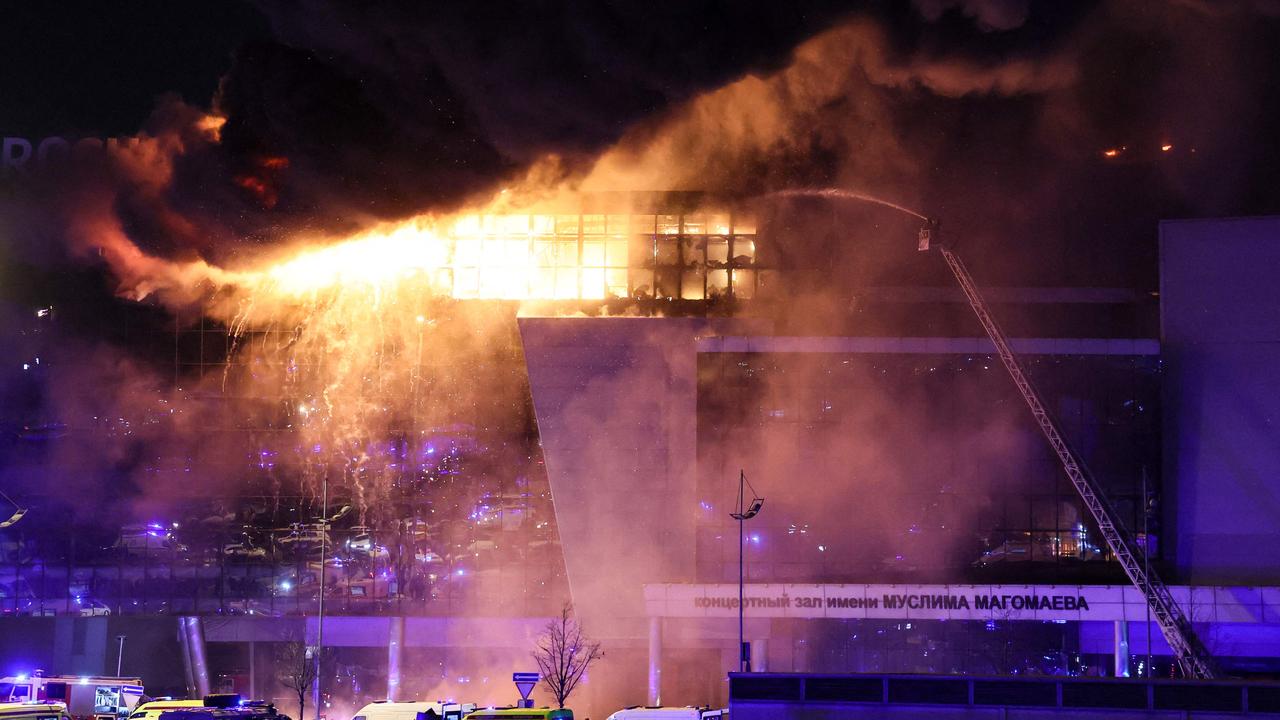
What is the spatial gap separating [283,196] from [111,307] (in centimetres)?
1545

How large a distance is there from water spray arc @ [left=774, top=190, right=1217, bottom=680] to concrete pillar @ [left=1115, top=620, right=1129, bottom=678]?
1.20 m

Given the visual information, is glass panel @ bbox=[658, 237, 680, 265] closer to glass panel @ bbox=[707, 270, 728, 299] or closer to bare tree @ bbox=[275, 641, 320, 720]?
glass panel @ bbox=[707, 270, 728, 299]

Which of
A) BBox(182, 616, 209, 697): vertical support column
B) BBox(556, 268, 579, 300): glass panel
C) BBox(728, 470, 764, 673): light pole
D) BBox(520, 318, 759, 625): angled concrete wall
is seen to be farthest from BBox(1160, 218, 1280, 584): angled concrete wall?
BBox(182, 616, 209, 697): vertical support column

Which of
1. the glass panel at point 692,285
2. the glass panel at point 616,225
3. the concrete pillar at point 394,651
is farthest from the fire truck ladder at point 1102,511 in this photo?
the concrete pillar at point 394,651

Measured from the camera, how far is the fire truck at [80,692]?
3775cm

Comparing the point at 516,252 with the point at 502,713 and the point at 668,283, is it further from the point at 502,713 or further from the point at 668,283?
the point at 502,713

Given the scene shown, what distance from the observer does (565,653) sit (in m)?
44.7

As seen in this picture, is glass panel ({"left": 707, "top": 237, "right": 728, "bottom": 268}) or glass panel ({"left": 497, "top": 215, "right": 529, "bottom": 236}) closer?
glass panel ({"left": 707, "top": 237, "right": 728, "bottom": 268})

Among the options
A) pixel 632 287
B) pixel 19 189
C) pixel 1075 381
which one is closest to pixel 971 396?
pixel 1075 381

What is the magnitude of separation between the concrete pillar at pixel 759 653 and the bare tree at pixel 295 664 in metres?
17.0

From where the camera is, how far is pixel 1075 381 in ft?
145

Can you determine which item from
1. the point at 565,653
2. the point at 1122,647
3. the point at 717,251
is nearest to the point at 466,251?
the point at 717,251

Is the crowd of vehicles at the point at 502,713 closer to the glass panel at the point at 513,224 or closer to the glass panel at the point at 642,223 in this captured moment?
the glass panel at the point at 513,224

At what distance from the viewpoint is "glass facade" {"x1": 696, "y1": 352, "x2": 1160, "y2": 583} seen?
44.0m
